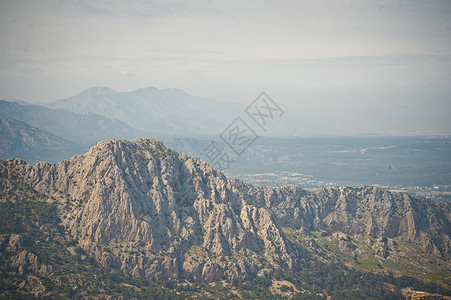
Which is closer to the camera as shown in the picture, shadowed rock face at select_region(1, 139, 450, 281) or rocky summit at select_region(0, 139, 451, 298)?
rocky summit at select_region(0, 139, 451, 298)

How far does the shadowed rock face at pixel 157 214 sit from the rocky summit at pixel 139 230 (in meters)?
0.37

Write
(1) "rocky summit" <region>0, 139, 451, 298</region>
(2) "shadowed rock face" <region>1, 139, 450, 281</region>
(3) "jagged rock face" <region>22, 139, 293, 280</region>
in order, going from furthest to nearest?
1. (3) "jagged rock face" <region>22, 139, 293, 280</region>
2. (2) "shadowed rock face" <region>1, 139, 450, 281</region>
3. (1) "rocky summit" <region>0, 139, 451, 298</region>

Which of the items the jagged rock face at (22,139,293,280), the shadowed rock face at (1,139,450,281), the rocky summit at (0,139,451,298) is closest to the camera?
the rocky summit at (0,139,451,298)

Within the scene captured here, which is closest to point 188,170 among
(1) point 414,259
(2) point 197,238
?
(2) point 197,238

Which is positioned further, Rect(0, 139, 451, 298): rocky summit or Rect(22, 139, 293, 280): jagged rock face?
Rect(22, 139, 293, 280): jagged rock face

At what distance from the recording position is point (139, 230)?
495 ft

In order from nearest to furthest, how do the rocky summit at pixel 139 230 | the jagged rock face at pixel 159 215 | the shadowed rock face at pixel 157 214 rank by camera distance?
the rocky summit at pixel 139 230
the shadowed rock face at pixel 157 214
the jagged rock face at pixel 159 215

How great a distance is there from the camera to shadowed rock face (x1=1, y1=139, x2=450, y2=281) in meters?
150

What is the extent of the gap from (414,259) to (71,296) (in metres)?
145

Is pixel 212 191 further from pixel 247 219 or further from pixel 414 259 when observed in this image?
pixel 414 259

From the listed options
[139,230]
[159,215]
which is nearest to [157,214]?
[159,215]

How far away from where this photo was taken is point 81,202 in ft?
515

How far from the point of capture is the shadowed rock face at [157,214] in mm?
149625

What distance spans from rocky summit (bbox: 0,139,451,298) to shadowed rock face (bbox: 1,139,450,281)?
0.37 m
